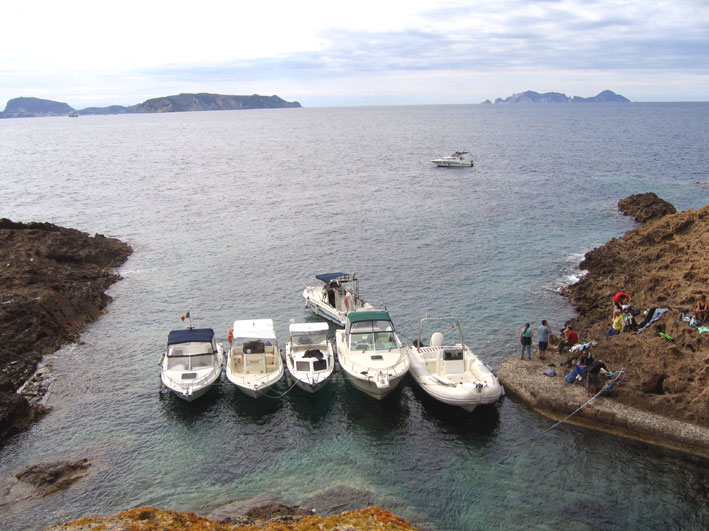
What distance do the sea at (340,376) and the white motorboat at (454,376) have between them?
3.56 ft

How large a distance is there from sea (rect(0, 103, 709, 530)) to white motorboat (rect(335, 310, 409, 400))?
122 centimetres

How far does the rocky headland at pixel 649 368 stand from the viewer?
852 inches

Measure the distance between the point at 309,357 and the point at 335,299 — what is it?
9.03 metres

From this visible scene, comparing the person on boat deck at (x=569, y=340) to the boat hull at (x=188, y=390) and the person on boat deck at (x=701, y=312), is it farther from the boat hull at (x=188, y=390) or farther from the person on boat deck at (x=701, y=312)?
the boat hull at (x=188, y=390)

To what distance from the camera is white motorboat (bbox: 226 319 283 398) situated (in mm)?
25531

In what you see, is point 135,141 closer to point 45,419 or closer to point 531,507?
point 45,419

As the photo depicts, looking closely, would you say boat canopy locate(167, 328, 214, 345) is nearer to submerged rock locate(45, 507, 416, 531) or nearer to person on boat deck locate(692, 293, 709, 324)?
submerged rock locate(45, 507, 416, 531)

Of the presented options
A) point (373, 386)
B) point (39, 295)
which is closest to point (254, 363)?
point (373, 386)

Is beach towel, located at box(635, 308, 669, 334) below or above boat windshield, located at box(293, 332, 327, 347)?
above

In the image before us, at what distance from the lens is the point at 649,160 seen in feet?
359

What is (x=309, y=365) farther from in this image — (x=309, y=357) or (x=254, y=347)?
(x=254, y=347)

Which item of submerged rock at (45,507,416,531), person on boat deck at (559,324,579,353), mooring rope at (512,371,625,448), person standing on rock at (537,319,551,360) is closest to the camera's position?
submerged rock at (45,507,416,531)

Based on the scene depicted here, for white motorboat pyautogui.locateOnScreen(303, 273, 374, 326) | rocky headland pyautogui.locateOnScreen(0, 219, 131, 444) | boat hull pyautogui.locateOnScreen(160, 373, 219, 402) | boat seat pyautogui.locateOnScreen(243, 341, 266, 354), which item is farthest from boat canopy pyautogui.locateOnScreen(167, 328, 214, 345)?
white motorboat pyautogui.locateOnScreen(303, 273, 374, 326)

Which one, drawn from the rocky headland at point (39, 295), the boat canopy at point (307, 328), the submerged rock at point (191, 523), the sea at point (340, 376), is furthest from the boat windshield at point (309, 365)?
the rocky headland at point (39, 295)
